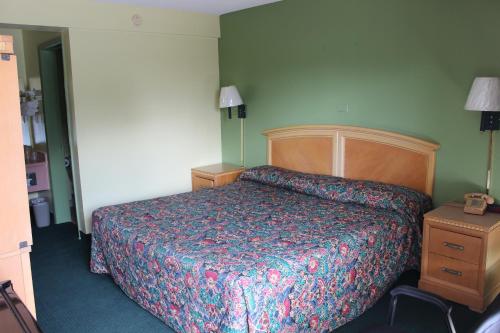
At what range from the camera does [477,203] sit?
2.80m

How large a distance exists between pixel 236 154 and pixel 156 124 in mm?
968

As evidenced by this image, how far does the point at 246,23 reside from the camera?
4.49 m

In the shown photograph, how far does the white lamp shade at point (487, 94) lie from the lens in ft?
8.75

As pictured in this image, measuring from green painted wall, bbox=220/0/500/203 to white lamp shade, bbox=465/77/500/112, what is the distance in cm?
21

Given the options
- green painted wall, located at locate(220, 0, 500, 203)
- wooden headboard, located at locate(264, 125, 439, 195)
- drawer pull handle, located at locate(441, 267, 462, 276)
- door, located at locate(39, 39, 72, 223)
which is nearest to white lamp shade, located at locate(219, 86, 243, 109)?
green painted wall, located at locate(220, 0, 500, 203)

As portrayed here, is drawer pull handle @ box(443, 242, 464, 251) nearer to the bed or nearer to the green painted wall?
the bed

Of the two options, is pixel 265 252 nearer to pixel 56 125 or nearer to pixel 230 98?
pixel 230 98

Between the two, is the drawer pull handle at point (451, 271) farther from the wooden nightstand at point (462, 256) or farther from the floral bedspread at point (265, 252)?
the floral bedspread at point (265, 252)

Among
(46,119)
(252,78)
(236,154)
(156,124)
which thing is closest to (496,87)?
(252,78)

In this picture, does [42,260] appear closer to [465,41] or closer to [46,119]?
[46,119]

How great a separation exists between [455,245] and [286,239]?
1.10 meters

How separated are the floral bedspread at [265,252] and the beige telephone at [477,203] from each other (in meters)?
0.35

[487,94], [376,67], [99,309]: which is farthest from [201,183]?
[487,94]

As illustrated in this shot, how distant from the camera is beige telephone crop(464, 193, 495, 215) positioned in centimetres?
276
